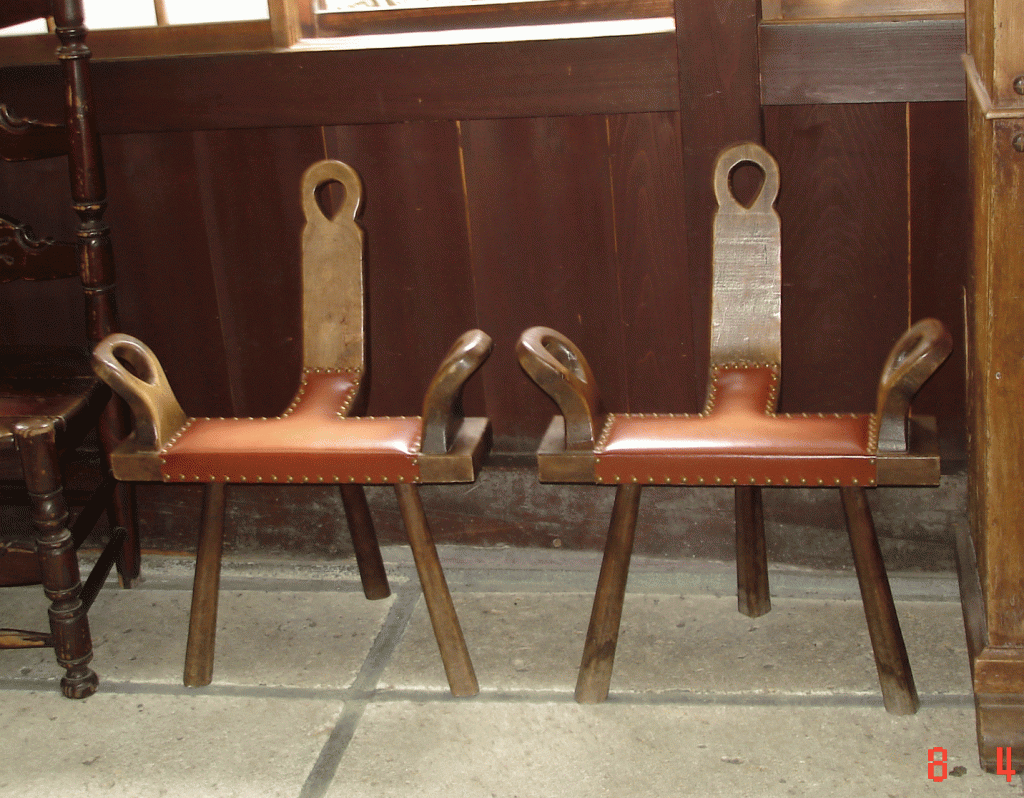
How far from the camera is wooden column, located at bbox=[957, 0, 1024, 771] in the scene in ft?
6.12

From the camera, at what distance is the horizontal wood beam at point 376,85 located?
255cm

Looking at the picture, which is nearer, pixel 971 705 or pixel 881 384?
pixel 881 384

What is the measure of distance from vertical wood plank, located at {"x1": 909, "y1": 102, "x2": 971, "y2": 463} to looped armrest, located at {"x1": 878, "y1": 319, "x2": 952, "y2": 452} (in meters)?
0.30

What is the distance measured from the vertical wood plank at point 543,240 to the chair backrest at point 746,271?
0.31 m

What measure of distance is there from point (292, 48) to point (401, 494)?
3.54ft

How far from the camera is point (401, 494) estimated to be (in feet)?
7.69

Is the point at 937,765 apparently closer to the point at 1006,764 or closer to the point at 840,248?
the point at 1006,764

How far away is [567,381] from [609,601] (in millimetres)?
452

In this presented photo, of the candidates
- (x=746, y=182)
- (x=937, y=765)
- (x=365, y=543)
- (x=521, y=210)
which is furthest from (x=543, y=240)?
(x=937, y=765)

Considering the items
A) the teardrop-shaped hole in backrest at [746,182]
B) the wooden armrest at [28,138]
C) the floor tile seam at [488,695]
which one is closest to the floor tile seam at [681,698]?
the floor tile seam at [488,695]

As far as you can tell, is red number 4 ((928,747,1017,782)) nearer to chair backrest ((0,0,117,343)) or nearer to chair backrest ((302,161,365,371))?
chair backrest ((302,161,365,371))

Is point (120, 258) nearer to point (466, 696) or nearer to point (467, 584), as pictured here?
point (467, 584)

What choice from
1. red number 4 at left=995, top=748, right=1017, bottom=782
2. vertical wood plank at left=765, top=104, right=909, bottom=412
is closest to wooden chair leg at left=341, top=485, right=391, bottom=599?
vertical wood plank at left=765, top=104, right=909, bottom=412

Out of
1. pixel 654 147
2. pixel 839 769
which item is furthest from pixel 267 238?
pixel 839 769
